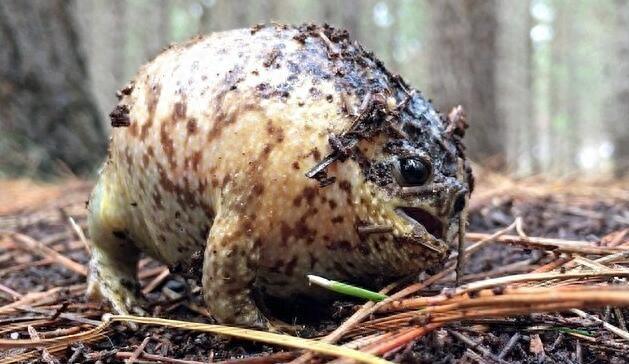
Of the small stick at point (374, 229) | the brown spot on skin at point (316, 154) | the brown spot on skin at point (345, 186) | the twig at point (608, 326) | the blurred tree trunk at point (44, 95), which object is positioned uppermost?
the blurred tree trunk at point (44, 95)

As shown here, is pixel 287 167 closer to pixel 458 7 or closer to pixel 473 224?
pixel 473 224

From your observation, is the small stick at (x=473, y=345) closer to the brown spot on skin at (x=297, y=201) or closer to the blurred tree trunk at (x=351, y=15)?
the brown spot on skin at (x=297, y=201)

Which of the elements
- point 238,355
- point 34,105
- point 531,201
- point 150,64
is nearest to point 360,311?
point 238,355

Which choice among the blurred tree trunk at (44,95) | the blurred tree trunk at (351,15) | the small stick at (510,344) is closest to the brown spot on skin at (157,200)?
the small stick at (510,344)

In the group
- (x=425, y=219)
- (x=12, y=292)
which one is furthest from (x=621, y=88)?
(x=12, y=292)

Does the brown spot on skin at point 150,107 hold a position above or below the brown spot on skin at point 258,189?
above

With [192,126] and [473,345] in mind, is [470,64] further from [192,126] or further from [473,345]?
[473,345]

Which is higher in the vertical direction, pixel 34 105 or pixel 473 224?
pixel 34 105
